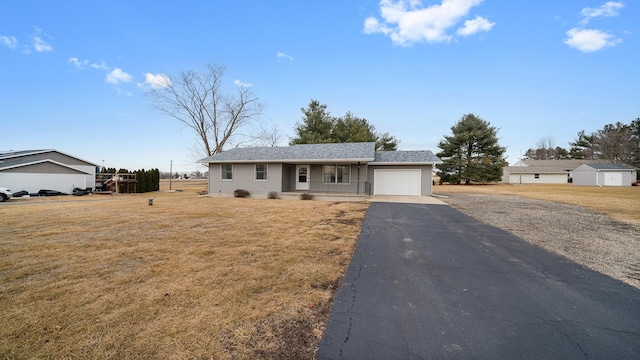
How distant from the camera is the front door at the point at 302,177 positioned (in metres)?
18.4

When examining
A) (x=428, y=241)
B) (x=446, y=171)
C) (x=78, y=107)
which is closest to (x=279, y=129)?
(x=78, y=107)

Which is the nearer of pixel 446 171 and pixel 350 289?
pixel 350 289

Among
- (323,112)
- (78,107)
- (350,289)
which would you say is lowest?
(350,289)

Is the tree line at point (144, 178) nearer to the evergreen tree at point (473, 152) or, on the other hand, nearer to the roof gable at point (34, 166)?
the roof gable at point (34, 166)

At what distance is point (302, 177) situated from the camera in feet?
61.1

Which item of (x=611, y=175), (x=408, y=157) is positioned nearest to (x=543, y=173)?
(x=611, y=175)

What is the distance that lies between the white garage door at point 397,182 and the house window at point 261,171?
26.8 feet

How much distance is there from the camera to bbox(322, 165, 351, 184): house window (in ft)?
57.6

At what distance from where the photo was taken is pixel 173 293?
3.25m

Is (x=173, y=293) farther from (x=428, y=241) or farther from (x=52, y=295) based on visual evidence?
(x=428, y=241)

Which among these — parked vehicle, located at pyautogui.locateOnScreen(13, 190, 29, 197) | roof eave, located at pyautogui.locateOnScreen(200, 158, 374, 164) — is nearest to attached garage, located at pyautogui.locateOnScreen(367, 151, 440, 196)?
roof eave, located at pyautogui.locateOnScreen(200, 158, 374, 164)

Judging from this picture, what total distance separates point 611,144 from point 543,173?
56.4ft

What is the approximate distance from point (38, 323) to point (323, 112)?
32.7 metres

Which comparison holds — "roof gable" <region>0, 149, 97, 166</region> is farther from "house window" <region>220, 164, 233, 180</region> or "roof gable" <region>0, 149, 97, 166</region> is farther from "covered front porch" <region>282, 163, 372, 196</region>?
"covered front porch" <region>282, 163, 372, 196</region>
